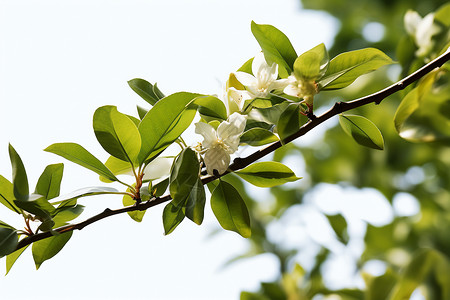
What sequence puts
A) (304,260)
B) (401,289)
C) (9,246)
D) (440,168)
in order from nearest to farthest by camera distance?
(9,246)
(401,289)
(304,260)
(440,168)

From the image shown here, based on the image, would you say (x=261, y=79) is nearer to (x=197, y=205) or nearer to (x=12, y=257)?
(x=197, y=205)

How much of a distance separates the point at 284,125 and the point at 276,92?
0.23 feet

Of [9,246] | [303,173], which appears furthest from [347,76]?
[303,173]

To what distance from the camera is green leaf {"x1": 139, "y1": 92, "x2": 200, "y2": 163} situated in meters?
0.38

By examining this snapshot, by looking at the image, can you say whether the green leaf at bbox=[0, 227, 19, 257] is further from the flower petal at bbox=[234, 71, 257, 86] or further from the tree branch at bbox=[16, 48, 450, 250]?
the flower petal at bbox=[234, 71, 257, 86]

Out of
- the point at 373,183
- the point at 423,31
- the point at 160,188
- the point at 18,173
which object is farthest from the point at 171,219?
the point at 373,183

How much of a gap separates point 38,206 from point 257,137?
198mm

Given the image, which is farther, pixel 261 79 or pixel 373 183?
pixel 373 183

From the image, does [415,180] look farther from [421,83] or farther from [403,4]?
[421,83]

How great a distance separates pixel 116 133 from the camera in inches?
15.5

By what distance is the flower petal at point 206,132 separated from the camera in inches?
15.6

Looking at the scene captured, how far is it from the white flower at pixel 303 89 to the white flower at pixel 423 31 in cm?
32

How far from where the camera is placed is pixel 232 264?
4.60 ft

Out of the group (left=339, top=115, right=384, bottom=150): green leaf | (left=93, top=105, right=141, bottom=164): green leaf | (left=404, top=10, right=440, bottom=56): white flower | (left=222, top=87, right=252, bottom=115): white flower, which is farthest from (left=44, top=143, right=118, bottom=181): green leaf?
(left=404, top=10, right=440, bottom=56): white flower
